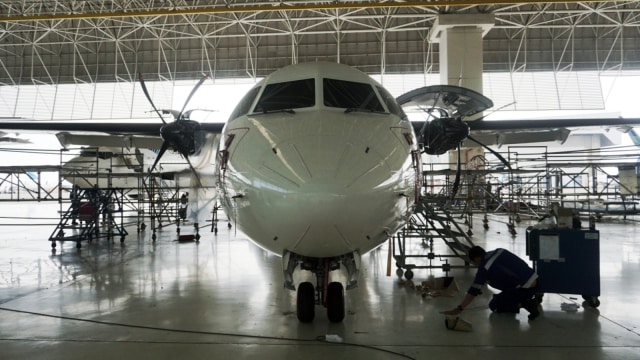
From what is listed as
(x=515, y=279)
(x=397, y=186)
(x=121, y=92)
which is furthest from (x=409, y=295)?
(x=121, y=92)

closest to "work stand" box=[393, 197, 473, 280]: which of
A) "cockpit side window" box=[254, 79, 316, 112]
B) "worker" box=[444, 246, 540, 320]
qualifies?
"worker" box=[444, 246, 540, 320]

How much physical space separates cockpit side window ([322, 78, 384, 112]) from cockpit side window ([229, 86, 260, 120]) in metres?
1.10

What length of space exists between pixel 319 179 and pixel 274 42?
27.9 meters

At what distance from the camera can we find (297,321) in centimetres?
591

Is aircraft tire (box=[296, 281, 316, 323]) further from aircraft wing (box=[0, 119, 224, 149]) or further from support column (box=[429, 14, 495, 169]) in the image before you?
support column (box=[429, 14, 495, 169])

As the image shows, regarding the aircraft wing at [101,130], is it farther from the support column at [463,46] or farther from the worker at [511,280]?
the support column at [463,46]

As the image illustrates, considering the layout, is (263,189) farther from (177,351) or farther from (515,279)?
(515,279)

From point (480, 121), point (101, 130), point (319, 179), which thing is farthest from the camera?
point (480, 121)

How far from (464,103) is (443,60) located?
16.6 m

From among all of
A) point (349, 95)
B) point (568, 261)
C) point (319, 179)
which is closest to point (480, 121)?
point (568, 261)

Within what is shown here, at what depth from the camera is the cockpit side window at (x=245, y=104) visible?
610 centimetres

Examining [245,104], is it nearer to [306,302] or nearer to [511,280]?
[306,302]

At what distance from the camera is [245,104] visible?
247 inches

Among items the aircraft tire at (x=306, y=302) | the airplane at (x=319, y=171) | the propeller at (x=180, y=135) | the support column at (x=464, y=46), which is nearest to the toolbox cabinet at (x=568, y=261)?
the airplane at (x=319, y=171)
